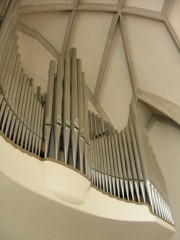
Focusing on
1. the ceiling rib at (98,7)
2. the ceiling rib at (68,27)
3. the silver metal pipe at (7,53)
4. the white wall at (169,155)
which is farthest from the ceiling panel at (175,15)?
the silver metal pipe at (7,53)

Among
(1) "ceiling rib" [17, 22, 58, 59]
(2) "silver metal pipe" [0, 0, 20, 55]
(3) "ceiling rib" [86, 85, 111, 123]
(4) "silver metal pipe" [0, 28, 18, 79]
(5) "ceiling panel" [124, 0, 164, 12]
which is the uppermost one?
(5) "ceiling panel" [124, 0, 164, 12]

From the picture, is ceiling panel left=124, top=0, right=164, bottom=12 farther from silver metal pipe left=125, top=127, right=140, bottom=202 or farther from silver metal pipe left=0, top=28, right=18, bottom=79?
silver metal pipe left=0, top=28, right=18, bottom=79

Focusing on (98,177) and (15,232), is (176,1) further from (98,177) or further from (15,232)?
(15,232)

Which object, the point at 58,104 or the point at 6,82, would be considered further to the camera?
the point at 58,104

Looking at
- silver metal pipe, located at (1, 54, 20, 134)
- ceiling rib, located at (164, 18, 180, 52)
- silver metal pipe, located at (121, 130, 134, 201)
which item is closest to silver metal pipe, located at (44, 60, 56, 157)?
silver metal pipe, located at (1, 54, 20, 134)

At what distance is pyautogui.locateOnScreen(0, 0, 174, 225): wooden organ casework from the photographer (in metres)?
3.48

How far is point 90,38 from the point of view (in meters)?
7.27

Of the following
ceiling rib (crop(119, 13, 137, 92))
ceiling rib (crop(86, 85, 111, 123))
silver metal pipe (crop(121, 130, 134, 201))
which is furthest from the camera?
ceiling rib (crop(86, 85, 111, 123))

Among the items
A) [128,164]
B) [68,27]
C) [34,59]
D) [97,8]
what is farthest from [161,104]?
[34,59]

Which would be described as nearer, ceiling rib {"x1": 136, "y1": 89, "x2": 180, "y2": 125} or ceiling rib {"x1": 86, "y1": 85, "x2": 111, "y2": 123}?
ceiling rib {"x1": 136, "y1": 89, "x2": 180, "y2": 125}

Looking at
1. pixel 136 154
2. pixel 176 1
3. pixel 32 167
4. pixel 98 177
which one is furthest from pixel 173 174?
pixel 32 167

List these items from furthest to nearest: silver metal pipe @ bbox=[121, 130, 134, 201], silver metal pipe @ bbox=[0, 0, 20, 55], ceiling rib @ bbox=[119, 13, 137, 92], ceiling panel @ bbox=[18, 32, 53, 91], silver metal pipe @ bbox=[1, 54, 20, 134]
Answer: ceiling rib @ bbox=[119, 13, 137, 92] < ceiling panel @ bbox=[18, 32, 53, 91] < silver metal pipe @ bbox=[121, 130, 134, 201] < silver metal pipe @ bbox=[0, 0, 20, 55] < silver metal pipe @ bbox=[1, 54, 20, 134]

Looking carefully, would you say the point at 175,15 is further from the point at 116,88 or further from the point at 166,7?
the point at 116,88

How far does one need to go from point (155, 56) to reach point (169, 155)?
2207mm
